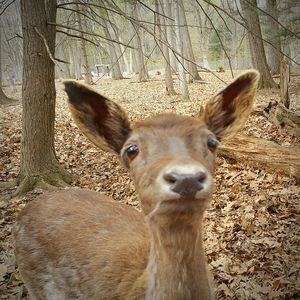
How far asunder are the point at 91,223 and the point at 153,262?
3.59 ft

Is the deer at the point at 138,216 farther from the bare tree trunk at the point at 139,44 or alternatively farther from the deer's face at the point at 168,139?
the bare tree trunk at the point at 139,44

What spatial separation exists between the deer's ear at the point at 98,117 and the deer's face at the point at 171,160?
0.63 ft

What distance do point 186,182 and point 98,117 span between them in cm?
133

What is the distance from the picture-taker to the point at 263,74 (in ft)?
51.8

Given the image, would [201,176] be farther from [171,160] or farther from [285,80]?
[285,80]

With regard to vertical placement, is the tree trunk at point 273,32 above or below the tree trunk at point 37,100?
above

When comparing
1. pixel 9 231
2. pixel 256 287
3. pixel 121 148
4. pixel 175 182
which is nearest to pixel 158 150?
pixel 175 182

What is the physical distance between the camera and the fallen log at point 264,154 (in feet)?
20.9

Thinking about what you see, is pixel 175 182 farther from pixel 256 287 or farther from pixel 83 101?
pixel 256 287

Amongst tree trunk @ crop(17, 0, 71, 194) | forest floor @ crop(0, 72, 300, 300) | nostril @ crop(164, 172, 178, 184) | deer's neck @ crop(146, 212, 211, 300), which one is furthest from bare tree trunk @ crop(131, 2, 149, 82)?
nostril @ crop(164, 172, 178, 184)

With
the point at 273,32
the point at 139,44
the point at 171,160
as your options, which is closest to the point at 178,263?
the point at 171,160

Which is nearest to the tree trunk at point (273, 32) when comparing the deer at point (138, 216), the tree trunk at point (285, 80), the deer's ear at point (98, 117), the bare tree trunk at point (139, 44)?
the tree trunk at point (285, 80)

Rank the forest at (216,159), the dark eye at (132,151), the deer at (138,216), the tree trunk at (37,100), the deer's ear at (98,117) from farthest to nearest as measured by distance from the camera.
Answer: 1. the tree trunk at (37,100)
2. the forest at (216,159)
3. the deer's ear at (98,117)
4. the dark eye at (132,151)
5. the deer at (138,216)

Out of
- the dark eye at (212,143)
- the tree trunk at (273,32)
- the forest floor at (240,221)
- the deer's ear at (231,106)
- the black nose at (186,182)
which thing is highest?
the tree trunk at (273,32)
